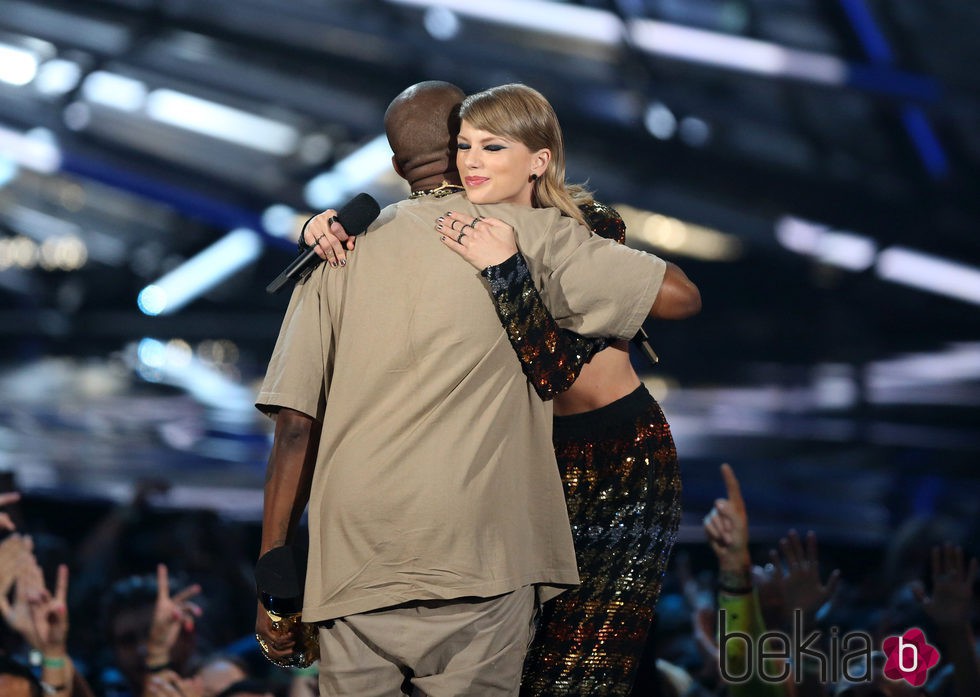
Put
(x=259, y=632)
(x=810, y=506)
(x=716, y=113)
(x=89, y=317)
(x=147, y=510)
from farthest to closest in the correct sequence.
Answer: (x=89, y=317)
(x=716, y=113)
(x=810, y=506)
(x=147, y=510)
(x=259, y=632)

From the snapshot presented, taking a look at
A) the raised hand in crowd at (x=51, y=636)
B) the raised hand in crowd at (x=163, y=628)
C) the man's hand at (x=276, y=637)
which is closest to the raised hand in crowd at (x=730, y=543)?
the man's hand at (x=276, y=637)

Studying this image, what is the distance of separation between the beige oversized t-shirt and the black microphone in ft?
0.08

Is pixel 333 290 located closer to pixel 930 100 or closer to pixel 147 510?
pixel 147 510

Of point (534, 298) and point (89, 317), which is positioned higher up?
point (89, 317)

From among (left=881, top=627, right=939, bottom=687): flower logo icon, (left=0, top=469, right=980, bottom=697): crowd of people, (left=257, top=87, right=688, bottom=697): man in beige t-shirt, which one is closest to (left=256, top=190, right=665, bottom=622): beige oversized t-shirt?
(left=257, top=87, right=688, bottom=697): man in beige t-shirt

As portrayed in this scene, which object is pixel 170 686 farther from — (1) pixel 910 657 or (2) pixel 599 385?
(1) pixel 910 657

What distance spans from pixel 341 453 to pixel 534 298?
0.37 m

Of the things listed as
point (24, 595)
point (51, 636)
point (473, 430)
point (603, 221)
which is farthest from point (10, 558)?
point (603, 221)

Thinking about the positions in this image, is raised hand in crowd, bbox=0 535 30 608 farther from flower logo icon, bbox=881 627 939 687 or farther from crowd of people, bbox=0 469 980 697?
flower logo icon, bbox=881 627 939 687

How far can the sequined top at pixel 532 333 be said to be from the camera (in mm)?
1742

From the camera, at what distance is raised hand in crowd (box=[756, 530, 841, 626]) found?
111 inches

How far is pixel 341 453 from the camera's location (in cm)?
172

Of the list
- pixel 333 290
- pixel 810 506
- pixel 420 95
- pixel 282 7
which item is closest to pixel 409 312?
pixel 333 290

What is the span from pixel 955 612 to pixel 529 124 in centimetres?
154
